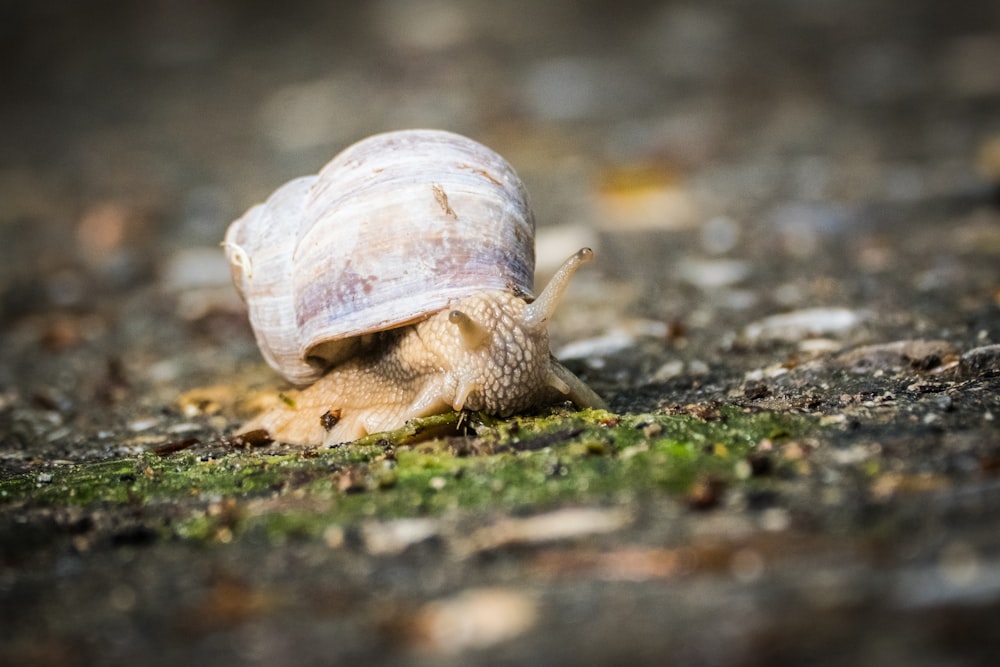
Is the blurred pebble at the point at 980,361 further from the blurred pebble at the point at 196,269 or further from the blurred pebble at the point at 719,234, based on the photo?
the blurred pebble at the point at 196,269

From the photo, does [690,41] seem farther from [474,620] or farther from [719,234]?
[474,620]

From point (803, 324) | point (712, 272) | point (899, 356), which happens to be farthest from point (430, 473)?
point (712, 272)

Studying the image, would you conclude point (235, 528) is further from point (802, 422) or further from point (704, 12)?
point (704, 12)

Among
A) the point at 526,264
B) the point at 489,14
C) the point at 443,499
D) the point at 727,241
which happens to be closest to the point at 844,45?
the point at 489,14

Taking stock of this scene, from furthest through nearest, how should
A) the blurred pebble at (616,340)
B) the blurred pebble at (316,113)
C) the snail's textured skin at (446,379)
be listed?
the blurred pebble at (316,113), the blurred pebble at (616,340), the snail's textured skin at (446,379)

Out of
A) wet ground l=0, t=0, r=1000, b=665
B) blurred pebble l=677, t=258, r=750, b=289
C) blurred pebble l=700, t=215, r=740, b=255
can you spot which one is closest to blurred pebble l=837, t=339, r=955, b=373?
wet ground l=0, t=0, r=1000, b=665

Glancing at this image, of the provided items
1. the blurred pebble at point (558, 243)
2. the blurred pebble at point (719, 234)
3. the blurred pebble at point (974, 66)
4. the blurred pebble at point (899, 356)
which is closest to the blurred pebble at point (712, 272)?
the blurred pebble at point (719, 234)

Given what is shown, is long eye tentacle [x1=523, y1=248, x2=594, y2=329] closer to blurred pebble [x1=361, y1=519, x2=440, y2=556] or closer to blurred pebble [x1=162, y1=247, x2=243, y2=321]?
blurred pebble [x1=361, y1=519, x2=440, y2=556]
